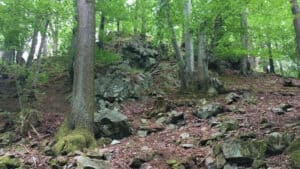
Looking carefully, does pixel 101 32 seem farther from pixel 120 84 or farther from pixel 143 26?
pixel 143 26

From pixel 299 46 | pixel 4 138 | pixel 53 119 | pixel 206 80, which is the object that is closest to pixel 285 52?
pixel 206 80

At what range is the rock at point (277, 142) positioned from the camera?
23.2ft

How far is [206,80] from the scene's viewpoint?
49.1 ft

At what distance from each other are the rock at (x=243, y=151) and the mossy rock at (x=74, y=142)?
3464 millimetres

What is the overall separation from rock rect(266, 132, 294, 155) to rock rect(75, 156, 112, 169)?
314cm

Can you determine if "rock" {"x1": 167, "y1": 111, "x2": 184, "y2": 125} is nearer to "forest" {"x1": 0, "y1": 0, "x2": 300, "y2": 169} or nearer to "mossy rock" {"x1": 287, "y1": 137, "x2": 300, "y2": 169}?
"forest" {"x1": 0, "y1": 0, "x2": 300, "y2": 169}

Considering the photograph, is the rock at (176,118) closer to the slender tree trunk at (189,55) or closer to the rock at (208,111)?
the rock at (208,111)

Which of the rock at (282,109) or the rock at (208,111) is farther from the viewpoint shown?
the rock at (208,111)

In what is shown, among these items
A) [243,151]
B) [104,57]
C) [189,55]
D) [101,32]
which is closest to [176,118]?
[243,151]

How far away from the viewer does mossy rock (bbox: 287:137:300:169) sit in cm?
625

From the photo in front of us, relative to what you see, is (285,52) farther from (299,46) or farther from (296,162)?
(296,162)

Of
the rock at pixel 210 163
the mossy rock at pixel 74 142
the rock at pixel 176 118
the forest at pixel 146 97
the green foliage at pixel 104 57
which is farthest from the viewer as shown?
the green foliage at pixel 104 57

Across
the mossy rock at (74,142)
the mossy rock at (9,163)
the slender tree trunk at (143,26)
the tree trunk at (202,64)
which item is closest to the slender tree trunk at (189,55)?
the tree trunk at (202,64)

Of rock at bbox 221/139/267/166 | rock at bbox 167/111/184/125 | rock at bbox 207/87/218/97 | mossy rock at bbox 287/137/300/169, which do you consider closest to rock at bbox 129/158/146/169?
rock at bbox 221/139/267/166
